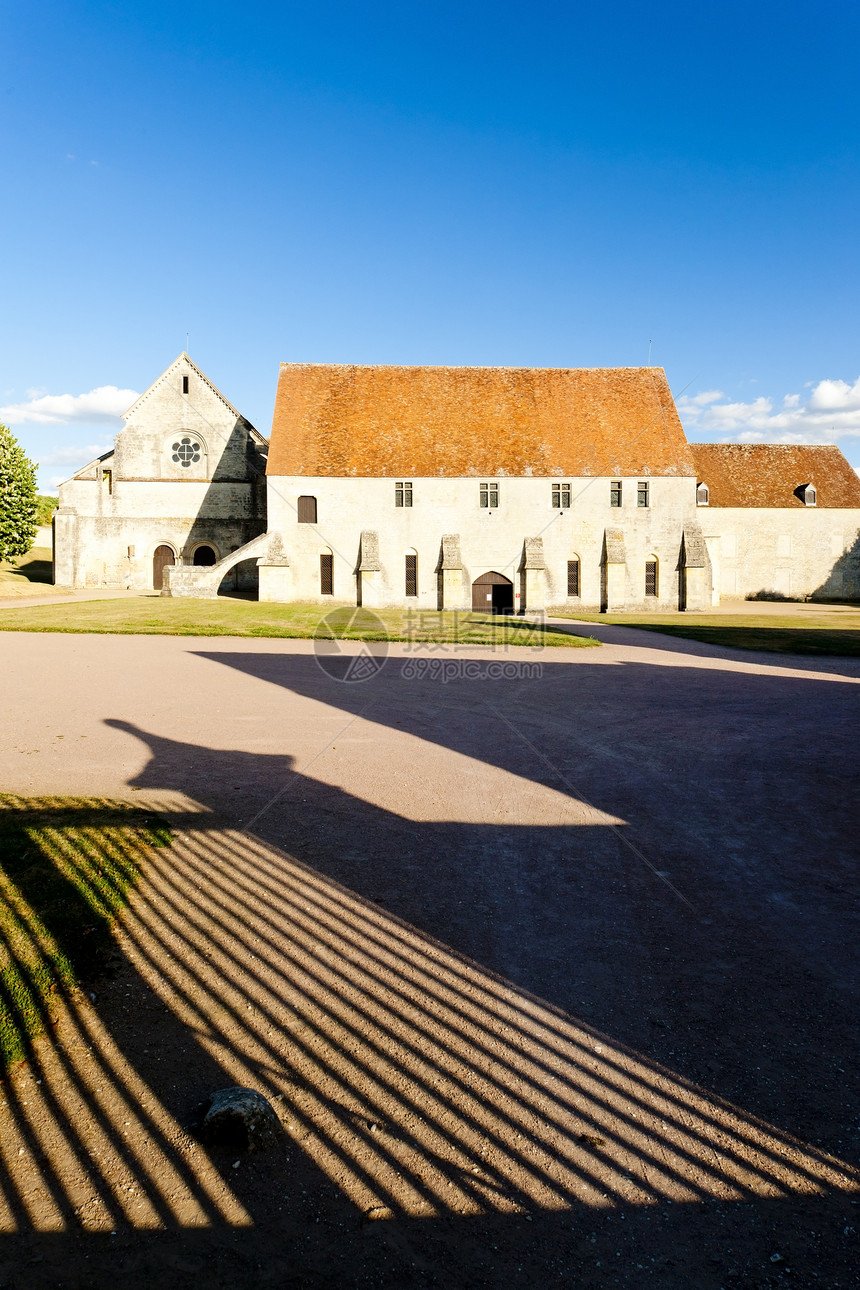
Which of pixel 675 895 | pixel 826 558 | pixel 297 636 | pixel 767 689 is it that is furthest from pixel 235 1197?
pixel 826 558

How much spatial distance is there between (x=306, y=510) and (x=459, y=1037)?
33788 millimetres

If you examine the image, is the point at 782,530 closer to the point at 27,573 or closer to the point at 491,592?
the point at 491,592

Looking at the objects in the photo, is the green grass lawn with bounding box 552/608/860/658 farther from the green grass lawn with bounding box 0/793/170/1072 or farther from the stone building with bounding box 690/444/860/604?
the green grass lawn with bounding box 0/793/170/1072

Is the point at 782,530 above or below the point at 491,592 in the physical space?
above

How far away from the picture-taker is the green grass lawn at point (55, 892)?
4.29 metres

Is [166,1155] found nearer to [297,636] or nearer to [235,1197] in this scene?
[235,1197]

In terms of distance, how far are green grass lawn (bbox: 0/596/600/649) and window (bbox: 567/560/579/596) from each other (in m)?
7.06

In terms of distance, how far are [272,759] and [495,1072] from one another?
6057 mm

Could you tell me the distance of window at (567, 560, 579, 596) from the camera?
37.5 meters

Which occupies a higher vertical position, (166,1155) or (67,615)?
(67,615)

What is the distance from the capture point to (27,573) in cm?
4822

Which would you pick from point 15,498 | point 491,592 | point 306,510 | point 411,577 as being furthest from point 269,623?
point 15,498

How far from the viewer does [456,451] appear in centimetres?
3656

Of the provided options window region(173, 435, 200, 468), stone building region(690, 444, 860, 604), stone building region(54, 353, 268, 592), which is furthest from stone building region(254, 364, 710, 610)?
stone building region(690, 444, 860, 604)
